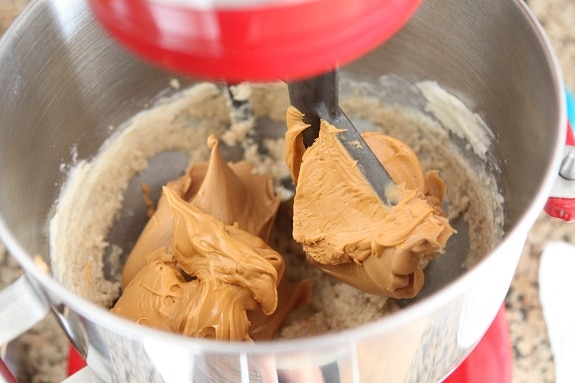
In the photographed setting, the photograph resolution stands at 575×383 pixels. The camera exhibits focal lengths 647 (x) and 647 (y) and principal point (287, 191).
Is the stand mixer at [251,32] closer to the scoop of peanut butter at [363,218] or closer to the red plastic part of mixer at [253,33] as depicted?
the red plastic part of mixer at [253,33]

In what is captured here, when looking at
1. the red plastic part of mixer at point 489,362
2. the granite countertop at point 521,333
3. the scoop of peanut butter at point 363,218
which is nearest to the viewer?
the scoop of peanut butter at point 363,218

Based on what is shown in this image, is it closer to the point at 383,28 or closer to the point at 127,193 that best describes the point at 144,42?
the point at 383,28

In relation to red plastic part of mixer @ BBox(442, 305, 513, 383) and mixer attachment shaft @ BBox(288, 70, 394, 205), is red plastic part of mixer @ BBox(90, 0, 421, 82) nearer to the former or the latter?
mixer attachment shaft @ BBox(288, 70, 394, 205)

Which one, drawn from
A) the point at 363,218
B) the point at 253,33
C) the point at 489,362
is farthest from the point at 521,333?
the point at 253,33

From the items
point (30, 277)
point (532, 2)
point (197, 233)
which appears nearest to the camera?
point (30, 277)

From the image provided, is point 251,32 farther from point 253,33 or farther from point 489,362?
point 489,362

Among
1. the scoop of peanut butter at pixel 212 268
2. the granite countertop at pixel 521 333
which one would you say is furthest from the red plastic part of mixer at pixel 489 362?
the scoop of peanut butter at pixel 212 268

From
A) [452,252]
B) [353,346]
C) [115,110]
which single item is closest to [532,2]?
[452,252]
